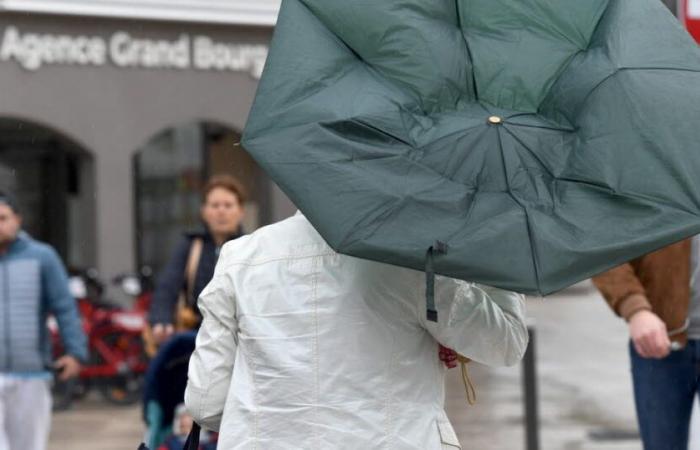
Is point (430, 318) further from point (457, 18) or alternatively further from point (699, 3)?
point (699, 3)

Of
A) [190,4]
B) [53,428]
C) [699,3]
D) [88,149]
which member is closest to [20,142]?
[88,149]

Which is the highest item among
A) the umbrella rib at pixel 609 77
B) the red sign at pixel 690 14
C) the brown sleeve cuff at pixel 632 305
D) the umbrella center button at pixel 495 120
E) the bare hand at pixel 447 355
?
the red sign at pixel 690 14

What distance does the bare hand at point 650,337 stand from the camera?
4.72m

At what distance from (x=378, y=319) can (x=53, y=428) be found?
9130 mm

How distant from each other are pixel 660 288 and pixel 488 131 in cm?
200

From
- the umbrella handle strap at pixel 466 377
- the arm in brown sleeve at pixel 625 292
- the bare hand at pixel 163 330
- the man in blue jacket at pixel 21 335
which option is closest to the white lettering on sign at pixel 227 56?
the bare hand at pixel 163 330

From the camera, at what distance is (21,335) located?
709 centimetres

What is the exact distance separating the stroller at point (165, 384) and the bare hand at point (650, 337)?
203 centimetres

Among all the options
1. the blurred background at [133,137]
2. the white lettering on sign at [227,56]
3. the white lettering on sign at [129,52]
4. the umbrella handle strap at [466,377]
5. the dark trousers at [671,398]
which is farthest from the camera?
the white lettering on sign at [227,56]

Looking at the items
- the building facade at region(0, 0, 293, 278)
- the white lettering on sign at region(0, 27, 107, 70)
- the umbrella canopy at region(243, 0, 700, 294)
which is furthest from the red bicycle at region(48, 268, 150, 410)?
the umbrella canopy at region(243, 0, 700, 294)

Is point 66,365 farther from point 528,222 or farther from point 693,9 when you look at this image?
point 528,222

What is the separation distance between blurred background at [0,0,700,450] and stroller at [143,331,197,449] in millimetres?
7240

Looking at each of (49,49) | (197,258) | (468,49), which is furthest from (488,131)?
(49,49)

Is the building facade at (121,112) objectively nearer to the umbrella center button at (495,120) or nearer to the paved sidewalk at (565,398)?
the paved sidewalk at (565,398)
